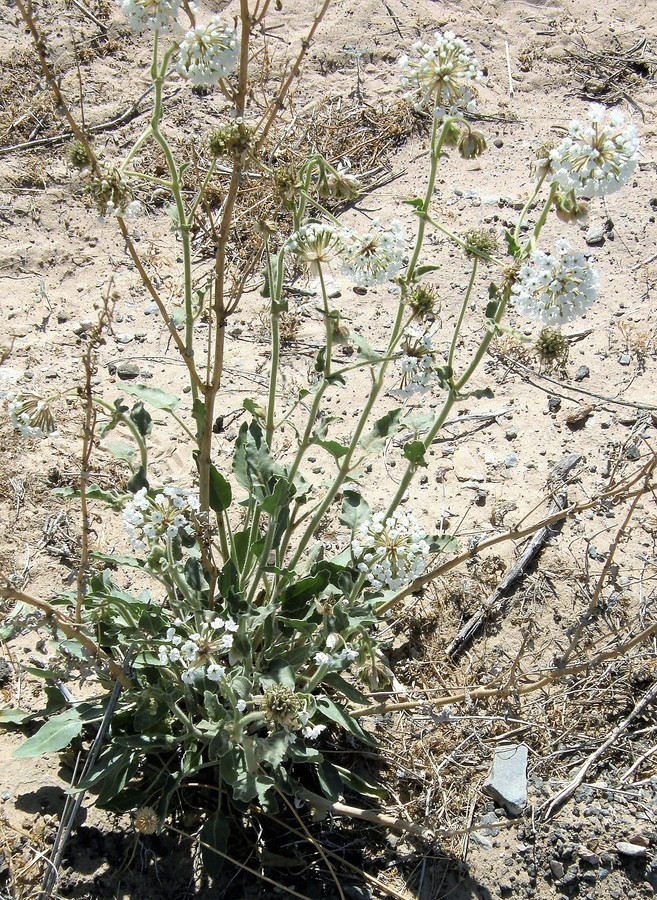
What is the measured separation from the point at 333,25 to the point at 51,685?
6.84 metres

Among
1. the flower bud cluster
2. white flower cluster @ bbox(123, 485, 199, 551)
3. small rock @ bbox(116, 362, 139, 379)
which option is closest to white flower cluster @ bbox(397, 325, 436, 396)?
white flower cluster @ bbox(123, 485, 199, 551)

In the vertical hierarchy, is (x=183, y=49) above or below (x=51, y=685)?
above

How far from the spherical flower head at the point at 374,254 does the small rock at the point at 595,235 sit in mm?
3616

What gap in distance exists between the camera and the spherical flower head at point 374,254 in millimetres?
3139

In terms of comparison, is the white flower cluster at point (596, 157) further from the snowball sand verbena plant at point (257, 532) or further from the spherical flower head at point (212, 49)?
the spherical flower head at point (212, 49)

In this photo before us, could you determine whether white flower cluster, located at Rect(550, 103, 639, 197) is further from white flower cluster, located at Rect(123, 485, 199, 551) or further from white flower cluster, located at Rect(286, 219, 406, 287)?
white flower cluster, located at Rect(123, 485, 199, 551)

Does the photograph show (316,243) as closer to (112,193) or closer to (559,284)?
(112,193)

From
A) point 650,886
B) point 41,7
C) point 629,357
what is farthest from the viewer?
point 41,7

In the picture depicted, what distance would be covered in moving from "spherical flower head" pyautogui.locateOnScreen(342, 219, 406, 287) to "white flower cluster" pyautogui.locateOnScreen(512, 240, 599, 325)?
50cm

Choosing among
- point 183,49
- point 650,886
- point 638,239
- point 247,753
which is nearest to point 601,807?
point 650,886

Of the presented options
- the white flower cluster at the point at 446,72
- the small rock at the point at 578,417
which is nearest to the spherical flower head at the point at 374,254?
the white flower cluster at the point at 446,72

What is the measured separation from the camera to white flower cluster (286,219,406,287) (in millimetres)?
3117

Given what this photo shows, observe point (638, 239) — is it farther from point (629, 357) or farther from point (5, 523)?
point (5, 523)

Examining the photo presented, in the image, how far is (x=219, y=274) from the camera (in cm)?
295
